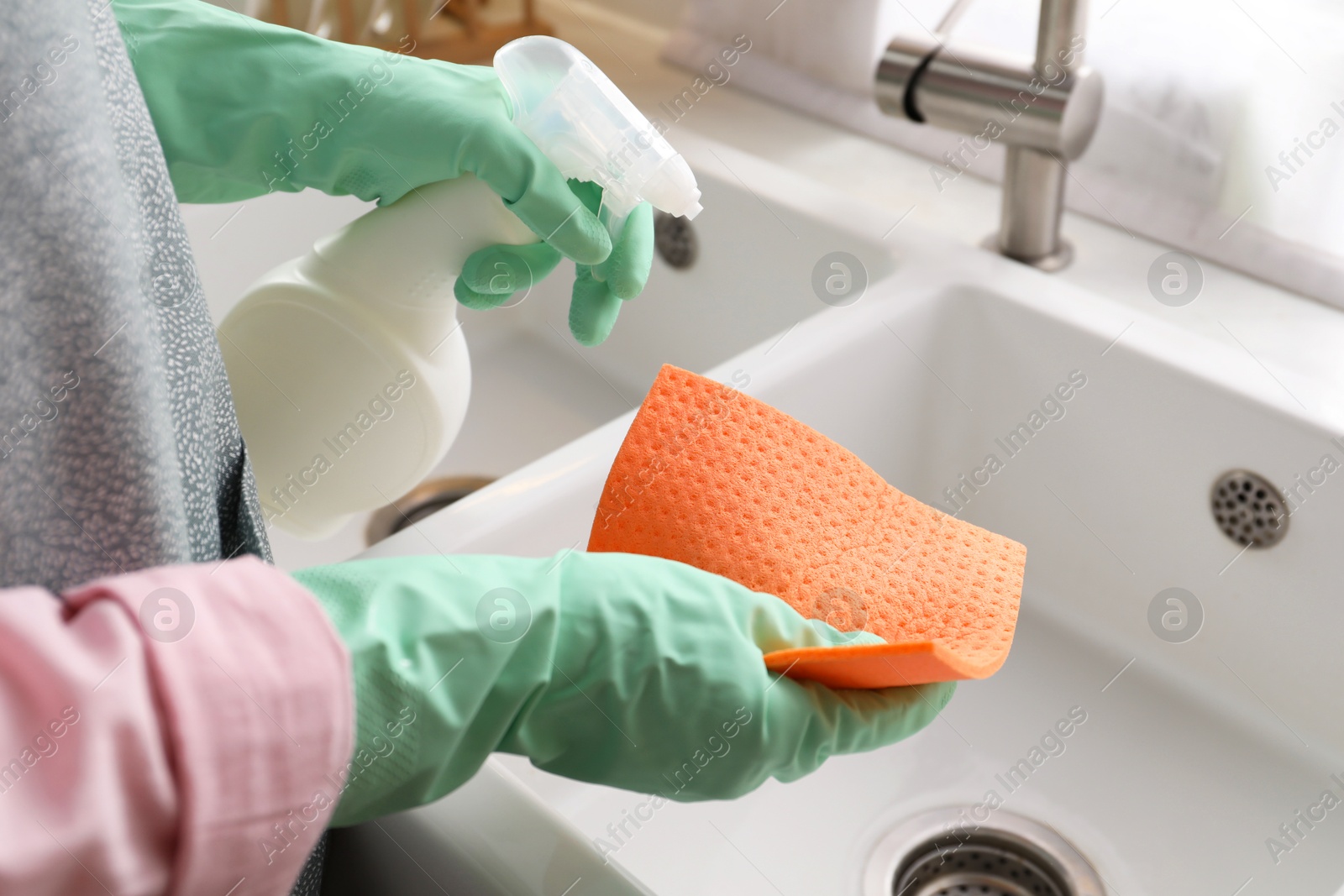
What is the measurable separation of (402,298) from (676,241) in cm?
51

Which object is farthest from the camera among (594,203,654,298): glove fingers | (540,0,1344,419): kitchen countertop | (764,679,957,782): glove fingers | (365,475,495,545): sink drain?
(365,475,495,545): sink drain

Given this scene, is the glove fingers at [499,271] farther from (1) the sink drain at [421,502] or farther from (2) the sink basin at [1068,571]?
(1) the sink drain at [421,502]

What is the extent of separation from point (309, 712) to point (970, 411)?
64 centimetres

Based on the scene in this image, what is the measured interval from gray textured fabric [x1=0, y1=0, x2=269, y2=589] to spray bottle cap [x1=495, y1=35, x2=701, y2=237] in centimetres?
16

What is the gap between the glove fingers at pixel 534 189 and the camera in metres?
0.48

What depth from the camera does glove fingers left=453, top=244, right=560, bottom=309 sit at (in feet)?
1.63

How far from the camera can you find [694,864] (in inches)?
27.1

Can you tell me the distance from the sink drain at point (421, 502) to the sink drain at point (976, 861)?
46cm

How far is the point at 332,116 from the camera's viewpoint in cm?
52

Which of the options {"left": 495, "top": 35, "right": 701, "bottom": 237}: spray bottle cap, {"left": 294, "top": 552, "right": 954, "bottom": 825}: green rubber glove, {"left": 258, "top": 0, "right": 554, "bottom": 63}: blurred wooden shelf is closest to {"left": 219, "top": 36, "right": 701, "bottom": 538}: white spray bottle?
{"left": 495, "top": 35, "right": 701, "bottom": 237}: spray bottle cap

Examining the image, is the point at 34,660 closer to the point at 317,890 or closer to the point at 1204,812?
the point at 317,890

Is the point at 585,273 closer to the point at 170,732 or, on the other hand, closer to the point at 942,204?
the point at 170,732

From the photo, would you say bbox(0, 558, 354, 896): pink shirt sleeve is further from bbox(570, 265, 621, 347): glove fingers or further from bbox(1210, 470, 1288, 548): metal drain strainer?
bbox(1210, 470, 1288, 548): metal drain strainer

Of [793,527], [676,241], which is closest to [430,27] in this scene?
[676,241]
